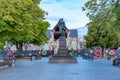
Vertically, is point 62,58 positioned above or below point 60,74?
above

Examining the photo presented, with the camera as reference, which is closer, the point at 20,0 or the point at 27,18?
the point at 20,0

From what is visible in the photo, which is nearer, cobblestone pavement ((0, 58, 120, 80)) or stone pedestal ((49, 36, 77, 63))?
cobblestone pavement ((0, 58, 120, 80))

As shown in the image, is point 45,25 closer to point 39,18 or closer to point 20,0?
point 39,18

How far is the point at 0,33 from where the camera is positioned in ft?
114

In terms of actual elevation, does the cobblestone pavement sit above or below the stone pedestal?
below

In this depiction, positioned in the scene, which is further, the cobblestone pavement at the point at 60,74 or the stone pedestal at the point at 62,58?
the stone pedestal at the point at 62,58

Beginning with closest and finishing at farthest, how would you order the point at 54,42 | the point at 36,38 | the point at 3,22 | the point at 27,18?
the point at 3,22 < the point at 27,18 < the point at 36,38 < the point at 54,42

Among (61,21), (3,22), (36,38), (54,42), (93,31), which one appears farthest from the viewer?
(54,42)

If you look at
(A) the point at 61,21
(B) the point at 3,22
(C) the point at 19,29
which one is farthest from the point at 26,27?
(A) the point at 61,21

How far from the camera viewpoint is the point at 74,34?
389ft

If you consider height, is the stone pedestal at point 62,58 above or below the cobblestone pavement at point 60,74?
above

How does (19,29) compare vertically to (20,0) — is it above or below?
below

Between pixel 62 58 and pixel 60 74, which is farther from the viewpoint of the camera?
pixel 62 58

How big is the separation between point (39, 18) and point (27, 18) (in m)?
26.5
